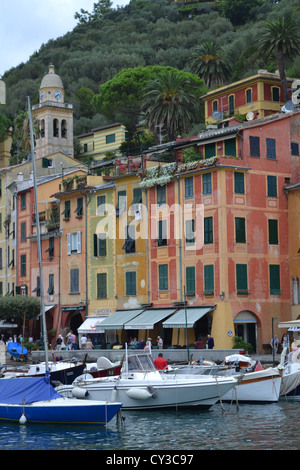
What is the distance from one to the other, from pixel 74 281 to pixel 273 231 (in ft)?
55.6

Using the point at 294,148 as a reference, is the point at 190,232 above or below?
below

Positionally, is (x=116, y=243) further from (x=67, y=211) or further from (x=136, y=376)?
(x=136, y=376)

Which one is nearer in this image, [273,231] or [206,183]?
[206,183]

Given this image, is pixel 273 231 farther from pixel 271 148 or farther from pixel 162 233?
pixel 162 233

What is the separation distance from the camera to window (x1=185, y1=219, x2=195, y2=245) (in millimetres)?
55031

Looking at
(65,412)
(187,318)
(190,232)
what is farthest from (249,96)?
(65,412)

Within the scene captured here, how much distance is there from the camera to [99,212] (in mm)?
62562

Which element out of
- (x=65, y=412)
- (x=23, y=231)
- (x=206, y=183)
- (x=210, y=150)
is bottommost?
(x=65, y=412)

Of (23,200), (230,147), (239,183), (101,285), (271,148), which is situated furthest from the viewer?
(23,200)

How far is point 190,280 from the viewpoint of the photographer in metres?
55.1

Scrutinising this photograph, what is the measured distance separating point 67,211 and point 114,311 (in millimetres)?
10136

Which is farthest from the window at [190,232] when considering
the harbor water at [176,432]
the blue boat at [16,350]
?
the harbor water at [176,432]

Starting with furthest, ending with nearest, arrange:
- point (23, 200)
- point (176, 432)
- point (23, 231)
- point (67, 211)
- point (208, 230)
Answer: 1. point (23, 200)
2. point (23, 231)
3. point (67, 211)
4. point (208, 230)
5. point (176, 432)

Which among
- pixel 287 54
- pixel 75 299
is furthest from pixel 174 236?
pixel 287 54
